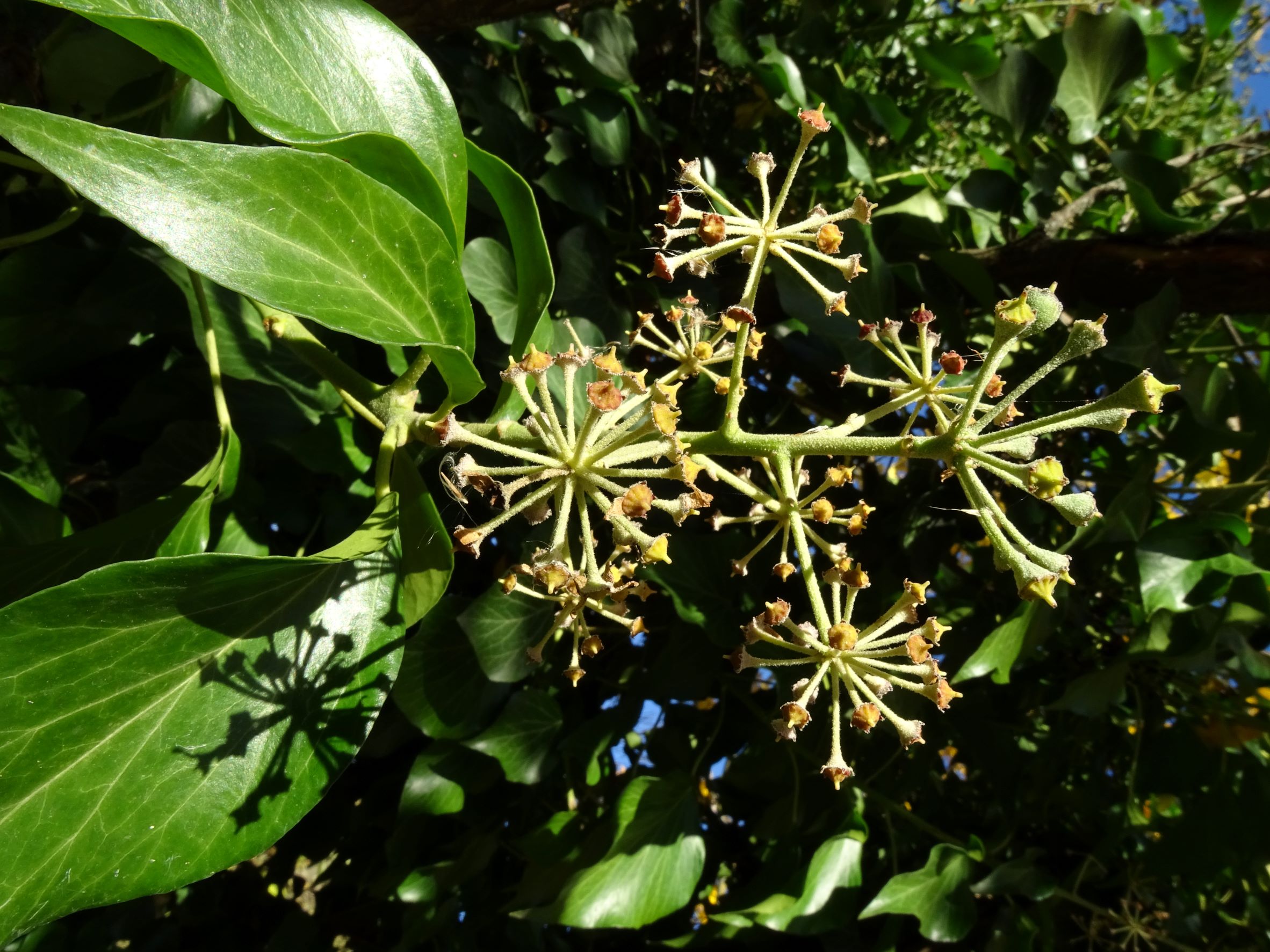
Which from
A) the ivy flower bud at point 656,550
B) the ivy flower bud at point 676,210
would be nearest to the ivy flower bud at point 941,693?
the ivy flower bud at point 656,550

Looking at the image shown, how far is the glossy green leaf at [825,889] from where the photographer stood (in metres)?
1.43

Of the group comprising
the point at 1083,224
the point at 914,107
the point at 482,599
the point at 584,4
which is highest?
the point at 584,4

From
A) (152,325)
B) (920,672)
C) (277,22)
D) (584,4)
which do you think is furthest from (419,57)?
(920,672)

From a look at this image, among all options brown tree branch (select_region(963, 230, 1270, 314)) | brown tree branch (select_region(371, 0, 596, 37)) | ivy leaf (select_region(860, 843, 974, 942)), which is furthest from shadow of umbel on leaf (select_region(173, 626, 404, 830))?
brown tree branch (select_region(963, 230, 1270, 314))

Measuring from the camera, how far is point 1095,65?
1.66 metres

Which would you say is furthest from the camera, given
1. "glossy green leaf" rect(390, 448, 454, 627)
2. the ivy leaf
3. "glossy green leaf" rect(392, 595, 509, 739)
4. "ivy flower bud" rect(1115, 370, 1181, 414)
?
the ivy leaf

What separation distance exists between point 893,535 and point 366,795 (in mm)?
1175

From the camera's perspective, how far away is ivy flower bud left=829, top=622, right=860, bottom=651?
2.77 ft

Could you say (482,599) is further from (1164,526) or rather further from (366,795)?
(1164,526)

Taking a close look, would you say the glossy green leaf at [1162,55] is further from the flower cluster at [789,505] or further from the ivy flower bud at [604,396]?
the ivy flower bud at [604,396]

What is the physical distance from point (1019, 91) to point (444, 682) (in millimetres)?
1499

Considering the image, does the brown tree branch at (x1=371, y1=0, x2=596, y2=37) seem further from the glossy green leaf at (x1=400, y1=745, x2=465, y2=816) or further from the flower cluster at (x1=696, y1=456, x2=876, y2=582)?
the glossy green leaf at (x1=400, y1=745, x2=465, y2=816)

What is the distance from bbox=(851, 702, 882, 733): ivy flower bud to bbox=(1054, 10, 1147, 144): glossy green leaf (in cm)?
135

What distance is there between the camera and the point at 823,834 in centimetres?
159
